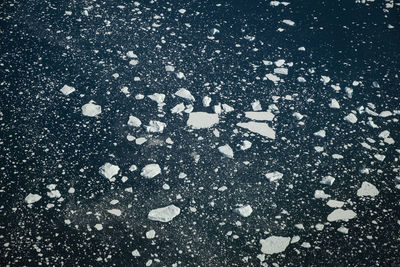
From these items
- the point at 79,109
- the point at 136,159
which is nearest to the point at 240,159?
the point at 136,159

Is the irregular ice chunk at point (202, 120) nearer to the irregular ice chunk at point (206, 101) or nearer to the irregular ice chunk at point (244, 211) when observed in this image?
the irregular ice chunk at point (206, 101)

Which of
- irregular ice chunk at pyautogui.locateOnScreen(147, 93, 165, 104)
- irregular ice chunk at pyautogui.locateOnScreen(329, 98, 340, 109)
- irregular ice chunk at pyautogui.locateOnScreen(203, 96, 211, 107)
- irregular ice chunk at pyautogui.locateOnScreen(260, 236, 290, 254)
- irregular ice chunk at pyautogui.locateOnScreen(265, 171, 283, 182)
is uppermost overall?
irregular ice chunk at pyautogui.locateOnScreen(329, 98, 340, 109)

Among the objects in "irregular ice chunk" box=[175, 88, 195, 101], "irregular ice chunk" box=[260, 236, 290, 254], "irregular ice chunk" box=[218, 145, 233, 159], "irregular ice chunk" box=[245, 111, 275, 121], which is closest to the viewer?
"irregular ice chunk" box=[260, 236, 290, 254]

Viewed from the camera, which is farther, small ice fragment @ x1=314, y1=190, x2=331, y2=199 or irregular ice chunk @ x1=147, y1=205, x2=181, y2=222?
small ice fragment @ x1=314, y1=190, x2=331, y2=199

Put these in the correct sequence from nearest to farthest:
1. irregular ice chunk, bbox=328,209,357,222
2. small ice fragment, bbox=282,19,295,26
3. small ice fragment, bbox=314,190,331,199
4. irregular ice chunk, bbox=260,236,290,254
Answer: irregular ice chunk, bbox=260,236,290,254 → irregular ice chunk, bbox=328,209,357,222 → small ice fragment, bbox=314,190,331,199 → small ice fragment, bbox=282,19,295,26

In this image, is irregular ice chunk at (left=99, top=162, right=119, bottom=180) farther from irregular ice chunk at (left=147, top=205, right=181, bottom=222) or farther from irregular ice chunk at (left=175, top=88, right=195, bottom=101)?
irregular ice chunk at (left=175, top=88, right=195, bottom=101)

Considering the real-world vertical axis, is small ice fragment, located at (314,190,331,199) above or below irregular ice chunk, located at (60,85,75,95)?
below

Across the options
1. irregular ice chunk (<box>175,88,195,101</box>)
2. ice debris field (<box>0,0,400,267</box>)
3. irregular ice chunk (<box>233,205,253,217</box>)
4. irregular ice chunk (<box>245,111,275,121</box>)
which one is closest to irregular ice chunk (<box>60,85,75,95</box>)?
ice debris field (<box>0,0,400,267</box>)

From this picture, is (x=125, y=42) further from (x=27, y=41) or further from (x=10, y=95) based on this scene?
(x=10, y=95)
